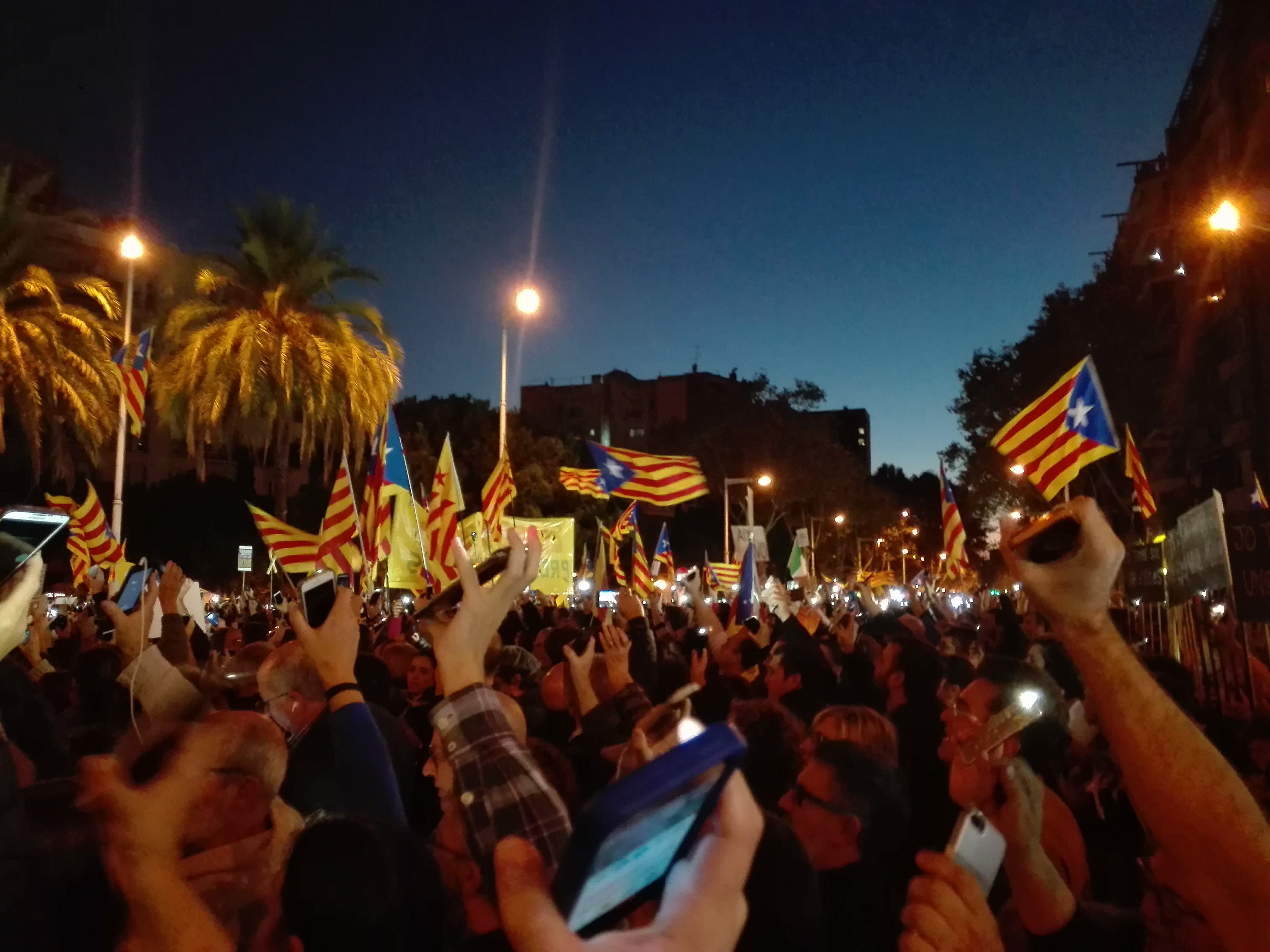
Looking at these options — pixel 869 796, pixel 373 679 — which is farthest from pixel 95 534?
pixel 869 796

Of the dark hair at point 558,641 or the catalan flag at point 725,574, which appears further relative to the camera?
the catalan flag at point 725,574

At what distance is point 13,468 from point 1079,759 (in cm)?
4430

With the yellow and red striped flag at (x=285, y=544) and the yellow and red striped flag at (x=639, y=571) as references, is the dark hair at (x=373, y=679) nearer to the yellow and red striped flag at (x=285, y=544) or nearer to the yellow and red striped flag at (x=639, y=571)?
the yellow and red striped flag at (x=285, y=544)

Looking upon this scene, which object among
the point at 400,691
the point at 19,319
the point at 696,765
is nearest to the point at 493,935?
the point at 696,765

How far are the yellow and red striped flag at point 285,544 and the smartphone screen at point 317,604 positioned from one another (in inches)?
355

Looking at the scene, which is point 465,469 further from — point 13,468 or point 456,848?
point 456,848

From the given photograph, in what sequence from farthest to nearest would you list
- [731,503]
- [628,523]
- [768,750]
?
[731,503], [628,523], [768,750]

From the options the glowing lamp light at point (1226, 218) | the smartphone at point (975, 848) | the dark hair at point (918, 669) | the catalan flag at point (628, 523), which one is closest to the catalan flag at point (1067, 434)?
the glowing lamp light at point (1226, 218)

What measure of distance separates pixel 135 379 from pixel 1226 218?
16.8m

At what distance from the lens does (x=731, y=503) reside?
54219 millimetres

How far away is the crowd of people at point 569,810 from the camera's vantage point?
5.42 ft

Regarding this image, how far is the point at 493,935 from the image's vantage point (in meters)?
2.44

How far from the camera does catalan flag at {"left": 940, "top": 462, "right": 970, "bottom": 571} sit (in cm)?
1515

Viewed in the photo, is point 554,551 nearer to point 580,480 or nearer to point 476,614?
point 580,480
